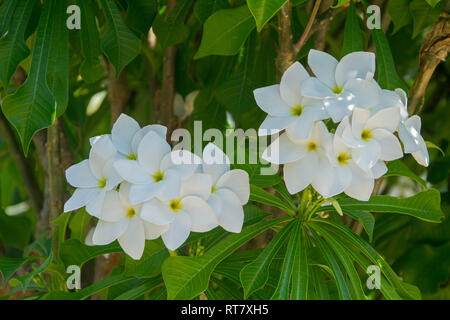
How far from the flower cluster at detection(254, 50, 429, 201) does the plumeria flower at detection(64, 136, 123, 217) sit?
0.20 meters

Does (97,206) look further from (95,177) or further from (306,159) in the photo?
(306,159)

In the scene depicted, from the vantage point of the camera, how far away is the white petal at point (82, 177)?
75cm

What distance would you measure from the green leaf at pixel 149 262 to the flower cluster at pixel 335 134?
0.82 ft

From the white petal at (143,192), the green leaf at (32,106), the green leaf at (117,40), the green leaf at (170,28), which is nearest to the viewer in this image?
the white petal at (143,192)

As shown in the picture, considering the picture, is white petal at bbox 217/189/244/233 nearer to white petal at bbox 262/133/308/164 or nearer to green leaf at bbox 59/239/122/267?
white petal at bbox 262/133/308/164

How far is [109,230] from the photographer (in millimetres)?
733

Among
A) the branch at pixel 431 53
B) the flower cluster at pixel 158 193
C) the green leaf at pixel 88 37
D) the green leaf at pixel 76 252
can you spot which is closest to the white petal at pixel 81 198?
the flower cluster at pixel 158 193

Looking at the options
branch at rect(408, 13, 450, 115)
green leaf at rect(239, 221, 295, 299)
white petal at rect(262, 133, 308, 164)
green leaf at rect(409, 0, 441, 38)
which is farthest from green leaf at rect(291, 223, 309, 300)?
green leaf at rect(409, 0, 441, 38)

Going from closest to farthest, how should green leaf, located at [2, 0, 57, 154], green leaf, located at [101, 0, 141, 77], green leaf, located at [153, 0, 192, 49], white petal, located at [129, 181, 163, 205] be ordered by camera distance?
white petal, located at [129, 181, 163, 205]
green leaf, located at [2, 0, 57, 154]
green leaf, located at [101, 0, 141, 77]
green leaf, located at [153, 0, 192, 49]

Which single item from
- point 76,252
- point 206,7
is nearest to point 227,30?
point 206,7

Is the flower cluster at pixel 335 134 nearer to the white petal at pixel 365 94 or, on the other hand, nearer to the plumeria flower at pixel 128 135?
the white petal at pixel 365 94

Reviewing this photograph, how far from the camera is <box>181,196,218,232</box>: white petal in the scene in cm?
70

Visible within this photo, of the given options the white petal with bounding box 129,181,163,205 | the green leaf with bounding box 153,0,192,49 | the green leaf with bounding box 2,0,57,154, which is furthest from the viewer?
the green leaf with bounding box 153,0,192,49

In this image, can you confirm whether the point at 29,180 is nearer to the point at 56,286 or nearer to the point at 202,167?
the point at 56,286
